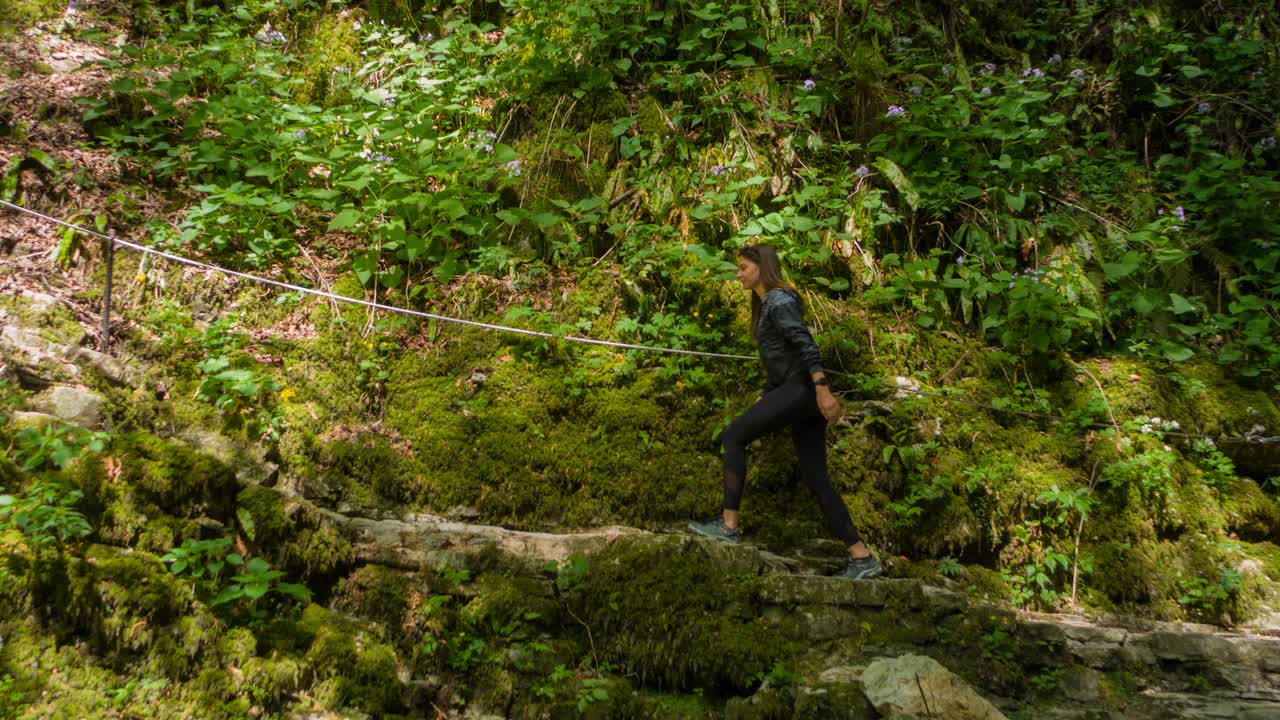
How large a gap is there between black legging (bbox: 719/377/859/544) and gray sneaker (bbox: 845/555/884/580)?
0.13m

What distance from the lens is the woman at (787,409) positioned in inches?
174

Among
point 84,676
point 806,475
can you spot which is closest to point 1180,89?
point 806,475

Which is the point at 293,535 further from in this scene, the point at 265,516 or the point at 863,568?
the point at 863,568

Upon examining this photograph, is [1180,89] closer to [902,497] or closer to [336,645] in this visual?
[902,497]

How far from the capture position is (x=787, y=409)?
4422 mm

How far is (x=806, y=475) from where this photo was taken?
14.9 ft

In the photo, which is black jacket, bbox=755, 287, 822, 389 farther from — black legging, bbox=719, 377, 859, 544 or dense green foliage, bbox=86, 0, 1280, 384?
dense green foliage, bbox=86, 0, 1280, 384

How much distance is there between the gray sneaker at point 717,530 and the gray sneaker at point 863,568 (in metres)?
0.75

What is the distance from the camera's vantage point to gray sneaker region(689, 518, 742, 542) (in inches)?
180

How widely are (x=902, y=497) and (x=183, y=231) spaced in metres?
5.92

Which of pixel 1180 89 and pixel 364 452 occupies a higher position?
pixel 1180 89

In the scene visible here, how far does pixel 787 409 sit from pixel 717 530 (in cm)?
96

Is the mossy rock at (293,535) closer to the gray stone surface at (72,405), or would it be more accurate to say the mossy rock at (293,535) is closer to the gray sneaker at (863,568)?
the gray stone surface at (72,405)

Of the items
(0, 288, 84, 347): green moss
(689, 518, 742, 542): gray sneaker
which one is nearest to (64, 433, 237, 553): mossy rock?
(0, 288, 84, 347): green moss
